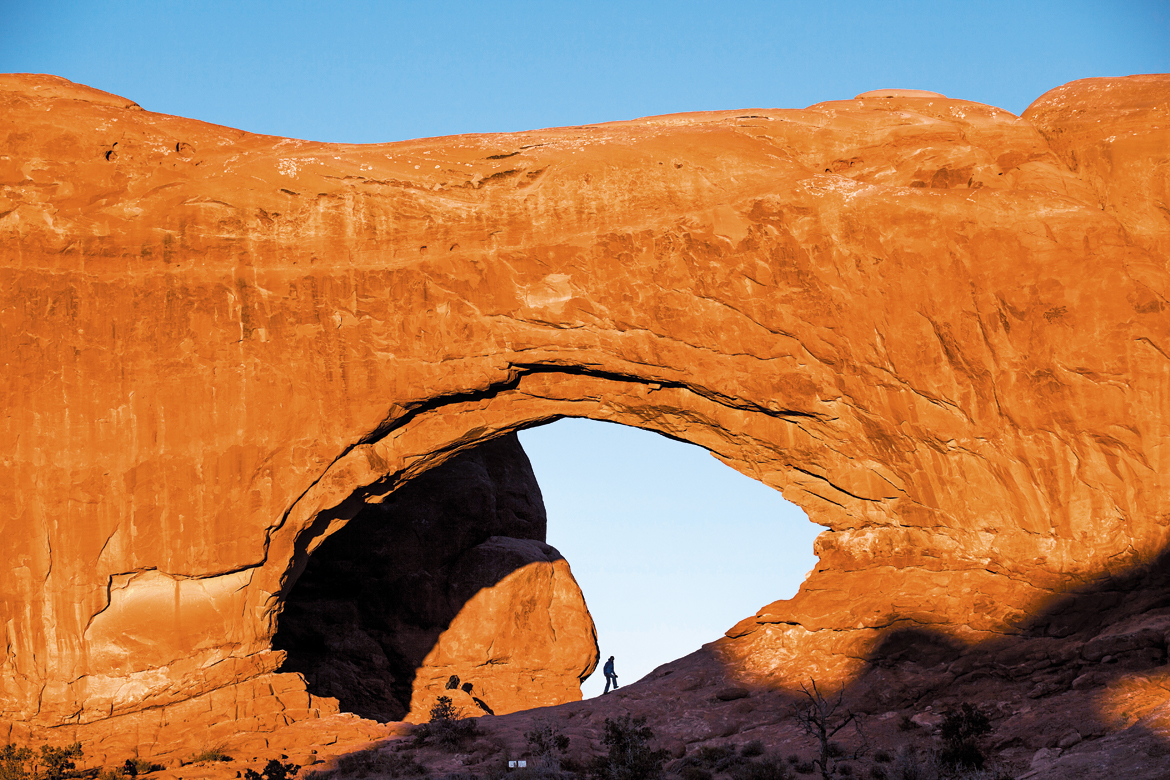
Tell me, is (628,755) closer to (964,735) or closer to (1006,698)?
(964,735)

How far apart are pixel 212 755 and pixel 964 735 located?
12.3 meters

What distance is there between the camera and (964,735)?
55.8ft

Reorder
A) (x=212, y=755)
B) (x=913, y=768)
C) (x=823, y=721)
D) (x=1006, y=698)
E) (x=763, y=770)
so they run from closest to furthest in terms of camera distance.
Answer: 1. (x=913, y=768)
2. (x=823, y=721)
3. (x=763, y=770)
4. (x=1006, y=698)
5. (x=212, y=755)

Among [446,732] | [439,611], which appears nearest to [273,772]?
[446,732]

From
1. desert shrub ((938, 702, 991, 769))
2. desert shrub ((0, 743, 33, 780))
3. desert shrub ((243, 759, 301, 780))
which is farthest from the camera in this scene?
desert shrub ((0, 743, 33, 780))

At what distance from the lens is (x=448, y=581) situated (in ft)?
93.2

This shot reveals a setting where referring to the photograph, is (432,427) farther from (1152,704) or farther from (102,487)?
(1152,704)

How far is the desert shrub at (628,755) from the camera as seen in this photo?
16875mm

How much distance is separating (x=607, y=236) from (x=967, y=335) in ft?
21.5

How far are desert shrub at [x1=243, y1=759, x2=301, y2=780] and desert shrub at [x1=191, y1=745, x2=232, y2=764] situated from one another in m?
0.62

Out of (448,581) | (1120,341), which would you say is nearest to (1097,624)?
(1120,341)

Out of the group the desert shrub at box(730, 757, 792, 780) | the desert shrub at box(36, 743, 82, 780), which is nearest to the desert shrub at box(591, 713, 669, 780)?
the desert shrub at box(730, 757, 792, 780)

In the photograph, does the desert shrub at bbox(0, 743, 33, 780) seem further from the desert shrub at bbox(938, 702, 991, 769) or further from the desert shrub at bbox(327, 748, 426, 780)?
the desert shrub at bbox(938, 702, 991, 769)

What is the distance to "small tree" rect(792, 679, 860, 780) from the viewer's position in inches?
629
